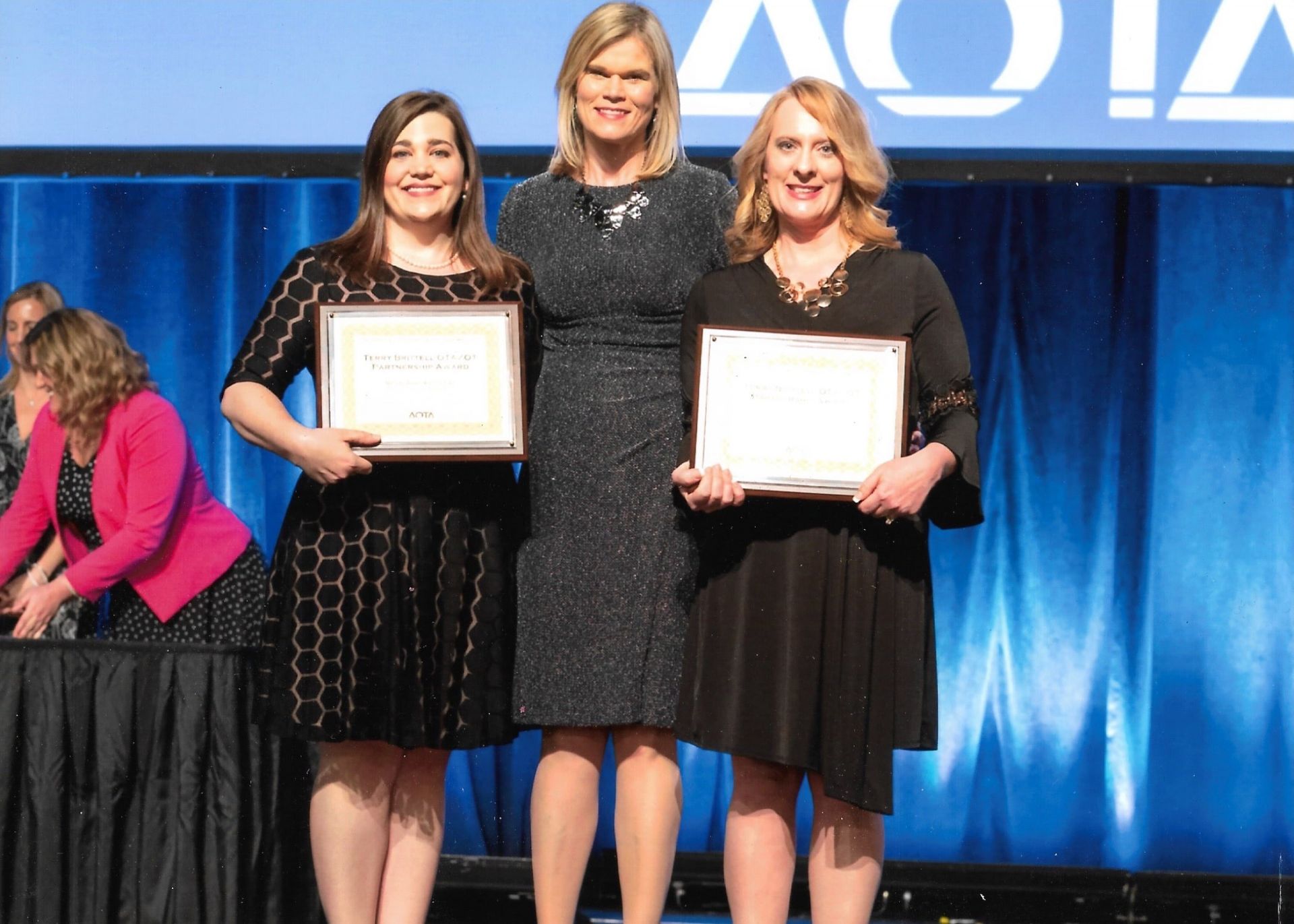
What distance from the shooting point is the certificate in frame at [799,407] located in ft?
8.04

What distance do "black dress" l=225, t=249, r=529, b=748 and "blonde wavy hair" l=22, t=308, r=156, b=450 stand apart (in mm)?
1137

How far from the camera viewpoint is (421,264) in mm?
2727

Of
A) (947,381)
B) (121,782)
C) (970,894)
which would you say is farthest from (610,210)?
(970,894)

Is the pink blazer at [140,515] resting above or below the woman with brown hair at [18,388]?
below

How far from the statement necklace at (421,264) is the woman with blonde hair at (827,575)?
0.48 meters

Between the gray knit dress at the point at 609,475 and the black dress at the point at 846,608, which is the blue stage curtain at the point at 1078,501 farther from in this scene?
the black dress at the point at 846,608

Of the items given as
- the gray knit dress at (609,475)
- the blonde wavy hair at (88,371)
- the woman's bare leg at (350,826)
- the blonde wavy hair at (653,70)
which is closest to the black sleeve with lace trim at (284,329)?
the gray knit dress at (609,475)

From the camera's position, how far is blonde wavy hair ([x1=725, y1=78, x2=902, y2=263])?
254cm

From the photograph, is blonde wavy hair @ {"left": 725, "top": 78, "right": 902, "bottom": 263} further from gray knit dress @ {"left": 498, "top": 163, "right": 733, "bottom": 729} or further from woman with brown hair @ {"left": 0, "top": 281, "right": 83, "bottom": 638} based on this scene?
woman with brown hair @ {"left": 0, "top": 281, "right": 83, "bottom": 638}

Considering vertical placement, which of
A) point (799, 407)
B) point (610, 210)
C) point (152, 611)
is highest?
point (610, 210)

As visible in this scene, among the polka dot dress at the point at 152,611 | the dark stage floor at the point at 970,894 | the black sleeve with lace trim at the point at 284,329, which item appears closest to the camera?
the black sleeve with lace trim at the point at 284,329

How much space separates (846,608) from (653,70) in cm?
106

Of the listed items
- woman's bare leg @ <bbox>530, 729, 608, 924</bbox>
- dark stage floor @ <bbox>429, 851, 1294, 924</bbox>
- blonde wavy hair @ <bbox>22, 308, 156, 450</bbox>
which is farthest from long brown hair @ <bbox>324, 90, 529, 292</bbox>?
dark stage floor @ <bbox>429, 851, 1294, 924</bbox>

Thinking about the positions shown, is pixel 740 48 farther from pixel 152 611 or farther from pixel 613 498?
pixel 152 611
